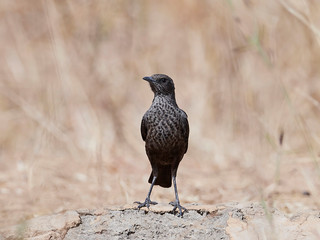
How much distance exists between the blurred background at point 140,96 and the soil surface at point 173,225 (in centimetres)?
201

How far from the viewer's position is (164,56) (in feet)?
31.8

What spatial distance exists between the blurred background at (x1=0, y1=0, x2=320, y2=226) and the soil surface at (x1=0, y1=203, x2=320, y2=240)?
2.01 m

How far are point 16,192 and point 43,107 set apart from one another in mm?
2343

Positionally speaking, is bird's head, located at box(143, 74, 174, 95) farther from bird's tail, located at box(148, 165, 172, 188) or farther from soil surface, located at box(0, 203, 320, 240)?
soil surface, located at box(0, 203, 320, 240)

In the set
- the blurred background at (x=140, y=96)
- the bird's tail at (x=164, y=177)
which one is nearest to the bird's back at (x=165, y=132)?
the bird's tail at (x=164, y=177)

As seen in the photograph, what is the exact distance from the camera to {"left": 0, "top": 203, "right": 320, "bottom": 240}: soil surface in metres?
4.24

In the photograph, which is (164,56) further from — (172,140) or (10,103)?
(172,140)

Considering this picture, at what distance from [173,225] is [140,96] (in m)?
5.03

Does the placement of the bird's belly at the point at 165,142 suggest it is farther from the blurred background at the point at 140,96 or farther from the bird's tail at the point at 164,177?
the blurred background at the point at 140,96

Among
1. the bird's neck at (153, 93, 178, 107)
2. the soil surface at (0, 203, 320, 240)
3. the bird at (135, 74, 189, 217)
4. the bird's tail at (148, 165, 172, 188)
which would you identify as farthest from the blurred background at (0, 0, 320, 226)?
the soil surface at (0, 203, 320, 240)

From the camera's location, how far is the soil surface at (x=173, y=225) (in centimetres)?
424

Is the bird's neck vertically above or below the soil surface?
above

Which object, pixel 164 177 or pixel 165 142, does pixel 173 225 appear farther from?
pixel 164 177

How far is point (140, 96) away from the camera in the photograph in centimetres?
934
